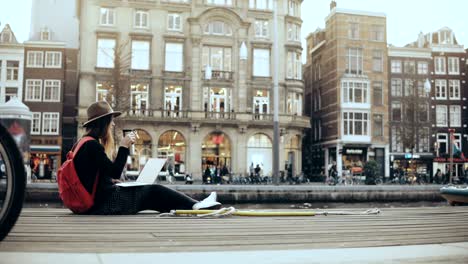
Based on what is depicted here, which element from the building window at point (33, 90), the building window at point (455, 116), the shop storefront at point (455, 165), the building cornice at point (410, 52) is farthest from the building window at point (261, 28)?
the building window at point (455, 116)

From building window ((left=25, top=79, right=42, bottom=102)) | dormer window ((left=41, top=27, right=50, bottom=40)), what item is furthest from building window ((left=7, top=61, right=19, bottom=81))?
dormer window ((left=41, top=27, right=50, bottom=40))

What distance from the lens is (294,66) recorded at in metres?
40.6

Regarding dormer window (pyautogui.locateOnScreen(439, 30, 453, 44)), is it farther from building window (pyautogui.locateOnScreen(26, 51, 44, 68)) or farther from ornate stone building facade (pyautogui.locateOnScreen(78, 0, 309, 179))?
building window (pyautogui.locateOnScreen(26, 51, 44, 68))

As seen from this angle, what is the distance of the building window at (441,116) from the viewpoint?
47531 millimetres

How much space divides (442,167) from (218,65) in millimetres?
22901

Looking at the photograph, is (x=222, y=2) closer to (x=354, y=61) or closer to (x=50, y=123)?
(x=354, y=61)

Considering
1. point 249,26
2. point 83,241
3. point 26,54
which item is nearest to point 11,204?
point 83,241

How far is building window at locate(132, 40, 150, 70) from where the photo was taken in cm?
3800

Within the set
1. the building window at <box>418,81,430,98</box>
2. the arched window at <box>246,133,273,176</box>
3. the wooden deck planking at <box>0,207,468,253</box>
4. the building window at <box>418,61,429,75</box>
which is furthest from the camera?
the building window at <box>418,61,429,75</box>

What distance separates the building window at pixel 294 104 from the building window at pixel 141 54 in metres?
11.1

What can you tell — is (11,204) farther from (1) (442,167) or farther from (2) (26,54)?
(1) (442,167)

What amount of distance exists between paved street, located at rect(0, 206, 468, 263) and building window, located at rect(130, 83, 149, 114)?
33919 millimetres

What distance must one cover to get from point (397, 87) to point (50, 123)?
2928 centimetres

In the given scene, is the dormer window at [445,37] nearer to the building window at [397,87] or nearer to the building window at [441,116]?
the building window at [441,116]
